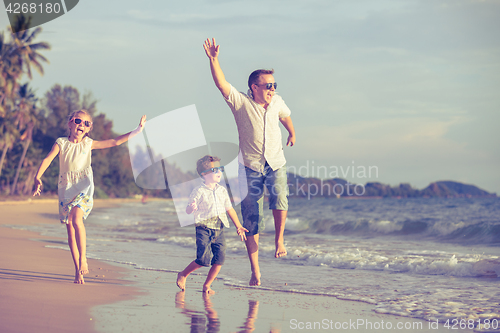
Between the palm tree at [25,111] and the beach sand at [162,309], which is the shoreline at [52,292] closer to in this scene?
the beach sand at [162,309]

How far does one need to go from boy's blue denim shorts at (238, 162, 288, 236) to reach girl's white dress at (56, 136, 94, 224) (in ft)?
5.25

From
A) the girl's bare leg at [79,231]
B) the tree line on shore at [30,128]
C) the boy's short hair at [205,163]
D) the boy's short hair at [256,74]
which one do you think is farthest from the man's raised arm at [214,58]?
the tree line on shore at [30,128]

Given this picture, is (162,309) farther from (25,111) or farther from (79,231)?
(25,111)

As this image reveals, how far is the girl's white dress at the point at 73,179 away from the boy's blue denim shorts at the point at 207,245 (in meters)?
1.25

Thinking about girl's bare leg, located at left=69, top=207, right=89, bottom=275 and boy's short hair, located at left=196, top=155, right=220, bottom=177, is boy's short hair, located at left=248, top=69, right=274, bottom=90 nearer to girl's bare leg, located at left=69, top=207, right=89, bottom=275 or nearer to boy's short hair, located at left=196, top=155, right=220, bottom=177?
boy's short hair, located at left=196, top=155, right=220, bottom=177

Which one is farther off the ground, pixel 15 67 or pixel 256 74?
pixel 15 67

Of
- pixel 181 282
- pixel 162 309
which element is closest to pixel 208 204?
pixel 181 282

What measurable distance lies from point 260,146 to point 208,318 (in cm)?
169

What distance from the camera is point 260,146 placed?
457cm

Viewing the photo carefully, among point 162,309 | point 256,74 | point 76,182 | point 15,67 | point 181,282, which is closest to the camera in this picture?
point 162,309

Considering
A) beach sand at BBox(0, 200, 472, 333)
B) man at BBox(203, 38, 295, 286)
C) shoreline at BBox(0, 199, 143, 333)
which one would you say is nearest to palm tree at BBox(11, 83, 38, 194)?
shoreline at BBox(0, 199, 143, 333)

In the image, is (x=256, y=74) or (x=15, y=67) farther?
(x=15, y=67)

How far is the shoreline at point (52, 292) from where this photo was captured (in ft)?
10.6

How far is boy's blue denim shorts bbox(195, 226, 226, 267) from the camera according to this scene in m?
4.50
